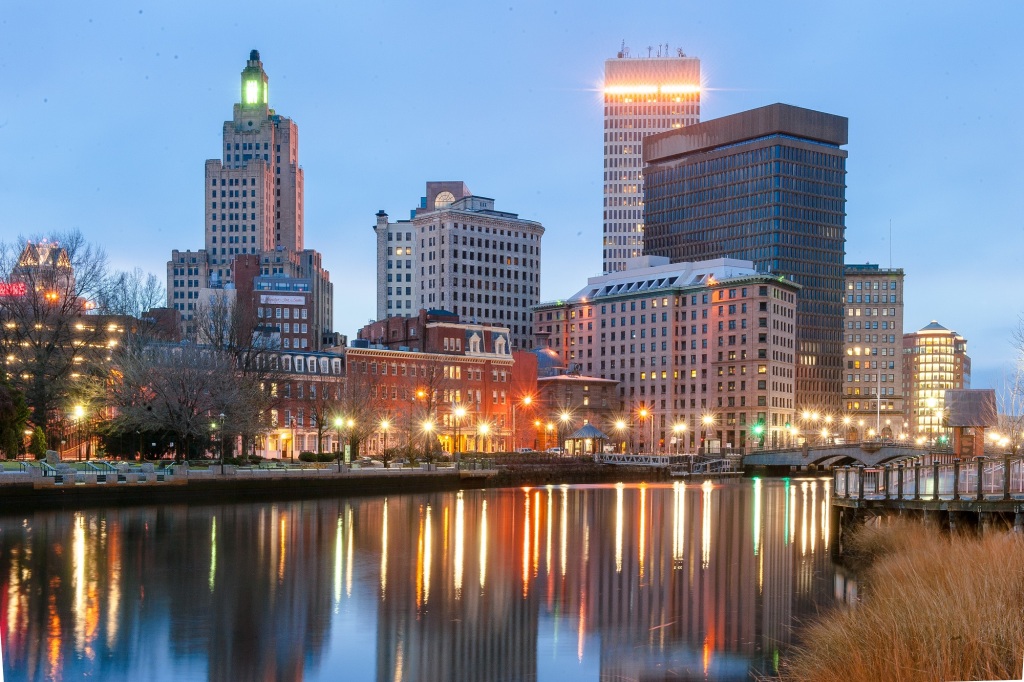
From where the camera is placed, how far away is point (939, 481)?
34344mm

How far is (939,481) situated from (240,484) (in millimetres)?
46111

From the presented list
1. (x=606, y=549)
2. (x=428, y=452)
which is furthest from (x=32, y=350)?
(x=606, y=549)

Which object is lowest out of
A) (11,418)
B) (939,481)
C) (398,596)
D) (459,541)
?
(459,541)

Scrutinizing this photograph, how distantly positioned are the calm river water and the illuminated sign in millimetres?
19753

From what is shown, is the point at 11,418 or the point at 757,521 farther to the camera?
the point at 11,418

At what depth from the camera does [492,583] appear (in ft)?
107

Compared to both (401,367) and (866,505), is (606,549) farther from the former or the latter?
(401,367)

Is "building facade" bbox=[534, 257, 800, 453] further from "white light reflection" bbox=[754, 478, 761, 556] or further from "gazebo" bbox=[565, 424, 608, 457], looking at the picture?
"white light reflection" bbox=[754, 478, 761, 556]

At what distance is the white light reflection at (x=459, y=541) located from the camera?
3188 centimetres

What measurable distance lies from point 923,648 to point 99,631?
17317 millimetres

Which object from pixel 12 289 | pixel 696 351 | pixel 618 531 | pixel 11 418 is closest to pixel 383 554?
pixel 618 531

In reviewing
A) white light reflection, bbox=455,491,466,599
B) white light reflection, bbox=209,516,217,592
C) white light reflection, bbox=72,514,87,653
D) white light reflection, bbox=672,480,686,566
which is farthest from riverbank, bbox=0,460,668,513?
white light reflection, bbox=672,480,686,566

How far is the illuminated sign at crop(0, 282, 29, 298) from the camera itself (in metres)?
67.8

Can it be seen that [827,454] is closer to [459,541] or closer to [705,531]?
[705,531]
